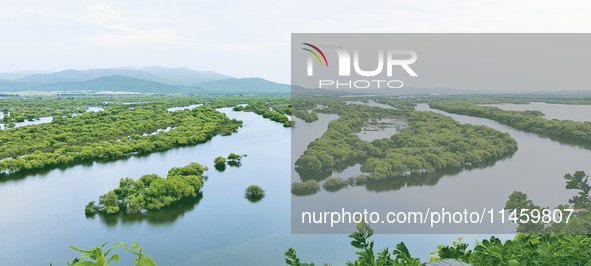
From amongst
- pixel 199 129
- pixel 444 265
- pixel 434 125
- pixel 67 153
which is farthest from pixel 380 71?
pixel 199 129

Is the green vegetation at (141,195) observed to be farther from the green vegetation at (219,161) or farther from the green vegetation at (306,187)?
the green vegetation at (306,187)

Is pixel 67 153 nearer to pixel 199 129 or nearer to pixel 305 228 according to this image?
pixel 199 129

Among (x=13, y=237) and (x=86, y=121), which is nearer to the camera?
(x=13, y=237)

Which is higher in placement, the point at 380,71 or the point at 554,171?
the point at 380,71

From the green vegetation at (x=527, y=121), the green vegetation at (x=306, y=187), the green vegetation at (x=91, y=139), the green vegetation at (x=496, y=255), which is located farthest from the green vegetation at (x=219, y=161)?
the green vegetation at (x=496, y=255)

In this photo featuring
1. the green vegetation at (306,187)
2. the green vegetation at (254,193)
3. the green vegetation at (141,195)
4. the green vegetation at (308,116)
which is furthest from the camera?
the green vegetation at (254,193)
